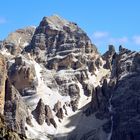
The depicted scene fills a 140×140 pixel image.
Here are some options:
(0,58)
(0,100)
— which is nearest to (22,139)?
(0,100)

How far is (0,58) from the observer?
16538 cm

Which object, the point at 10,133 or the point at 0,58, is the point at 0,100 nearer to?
the point at 10,133

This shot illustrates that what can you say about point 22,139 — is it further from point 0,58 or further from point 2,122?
point 0,58

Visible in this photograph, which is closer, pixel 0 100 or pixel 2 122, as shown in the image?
pixel 2 122

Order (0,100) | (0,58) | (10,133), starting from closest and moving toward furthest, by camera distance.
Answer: (10,133) < (0,100) < (0,58)

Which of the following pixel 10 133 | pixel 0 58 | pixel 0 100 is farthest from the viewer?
pixel 0 58

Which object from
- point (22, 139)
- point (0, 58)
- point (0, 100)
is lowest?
point (22, 139)

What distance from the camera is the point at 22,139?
69375 mm

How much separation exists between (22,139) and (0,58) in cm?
9745

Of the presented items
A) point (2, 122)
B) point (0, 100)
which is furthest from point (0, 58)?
point (2, 122)

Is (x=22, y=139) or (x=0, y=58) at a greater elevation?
(x=0, y=58)

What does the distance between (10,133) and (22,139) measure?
2502 mm

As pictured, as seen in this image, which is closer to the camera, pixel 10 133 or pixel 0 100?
pixel 10 133

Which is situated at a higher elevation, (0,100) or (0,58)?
(0,58)
